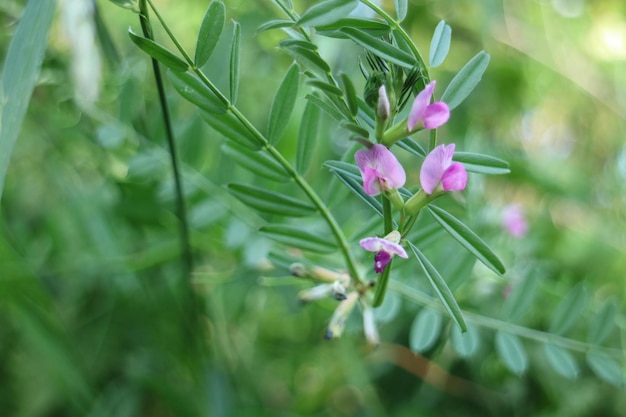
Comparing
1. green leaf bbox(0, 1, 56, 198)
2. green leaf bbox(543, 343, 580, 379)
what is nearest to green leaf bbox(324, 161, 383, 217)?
green leaf bbox(0, 1, 56, 198)

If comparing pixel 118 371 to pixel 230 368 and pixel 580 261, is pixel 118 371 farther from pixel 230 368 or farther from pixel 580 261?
pixel 580 261

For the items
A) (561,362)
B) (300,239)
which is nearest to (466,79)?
(300,239)

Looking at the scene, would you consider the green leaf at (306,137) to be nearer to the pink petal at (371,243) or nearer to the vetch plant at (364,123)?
the vetch plant at (364,123)

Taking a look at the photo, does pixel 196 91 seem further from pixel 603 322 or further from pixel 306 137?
pixel 603 322

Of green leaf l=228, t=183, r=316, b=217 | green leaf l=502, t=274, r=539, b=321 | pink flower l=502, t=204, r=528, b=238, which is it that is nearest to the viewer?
green leaf l=228, t=183, r=316, b=217

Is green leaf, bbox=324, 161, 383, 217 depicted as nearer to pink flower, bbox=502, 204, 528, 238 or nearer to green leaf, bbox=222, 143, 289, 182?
green leaf, bbox=222, 143, 289, 182

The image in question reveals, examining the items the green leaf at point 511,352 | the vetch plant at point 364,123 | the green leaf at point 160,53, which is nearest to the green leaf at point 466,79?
the vetch plant at point 364,123
